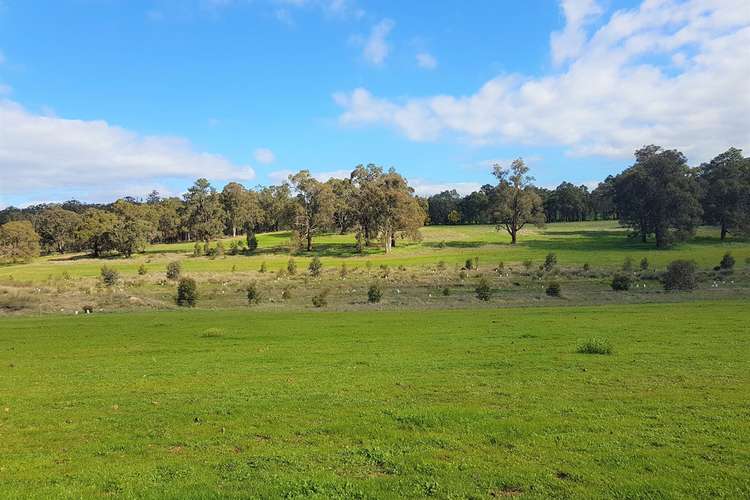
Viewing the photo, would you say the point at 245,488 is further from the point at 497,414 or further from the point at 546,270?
the point at 546,270

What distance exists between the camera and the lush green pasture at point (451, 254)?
2704 inches

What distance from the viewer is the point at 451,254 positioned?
86.0 meters

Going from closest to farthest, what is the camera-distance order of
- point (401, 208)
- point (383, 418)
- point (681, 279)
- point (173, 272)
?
point (383, 418), point (681, 279), point (173, 272), point (401, 208)

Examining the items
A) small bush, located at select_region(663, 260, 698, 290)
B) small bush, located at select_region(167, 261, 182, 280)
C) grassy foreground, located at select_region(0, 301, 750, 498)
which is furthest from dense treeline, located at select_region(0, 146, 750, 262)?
grassy foreground, located at select_region(0, 301, 750, 498)

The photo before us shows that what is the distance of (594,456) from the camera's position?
25.8ft

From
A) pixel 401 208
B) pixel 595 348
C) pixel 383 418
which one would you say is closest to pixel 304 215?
pixel 401 208

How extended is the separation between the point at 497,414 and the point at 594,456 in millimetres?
2304

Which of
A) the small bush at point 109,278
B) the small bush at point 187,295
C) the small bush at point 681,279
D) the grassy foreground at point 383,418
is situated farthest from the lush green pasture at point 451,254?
the grassy foreground at point 383,418

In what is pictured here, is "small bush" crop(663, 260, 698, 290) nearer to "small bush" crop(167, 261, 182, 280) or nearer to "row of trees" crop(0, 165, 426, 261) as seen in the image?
"small bush" crop(167, 261, 182, 280)

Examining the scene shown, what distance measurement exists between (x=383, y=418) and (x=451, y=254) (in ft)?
253

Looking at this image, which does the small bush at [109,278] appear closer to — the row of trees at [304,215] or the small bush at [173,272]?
the small bush at [173,272]

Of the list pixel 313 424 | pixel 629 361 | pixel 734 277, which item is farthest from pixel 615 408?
pixel 734 277

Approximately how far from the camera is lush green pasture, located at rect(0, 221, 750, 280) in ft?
225

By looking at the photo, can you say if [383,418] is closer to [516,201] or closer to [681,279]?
[681,279]
